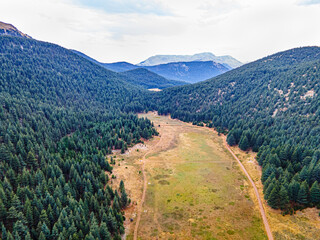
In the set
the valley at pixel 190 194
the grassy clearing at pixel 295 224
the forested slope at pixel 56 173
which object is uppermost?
the forested slope at pixel 56 173

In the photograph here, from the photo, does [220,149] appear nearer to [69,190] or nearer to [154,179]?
[154,179]

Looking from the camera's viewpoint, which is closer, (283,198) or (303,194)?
(303,194)

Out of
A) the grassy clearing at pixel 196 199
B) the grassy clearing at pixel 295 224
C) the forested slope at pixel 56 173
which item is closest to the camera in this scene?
the forested slope at pixel 56 173

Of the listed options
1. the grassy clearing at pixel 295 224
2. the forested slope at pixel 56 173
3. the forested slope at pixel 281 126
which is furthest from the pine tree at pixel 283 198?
the forested slope at pixel 56 173

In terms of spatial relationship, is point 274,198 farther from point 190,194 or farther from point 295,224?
point 190,194

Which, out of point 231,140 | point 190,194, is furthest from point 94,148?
point 231,140

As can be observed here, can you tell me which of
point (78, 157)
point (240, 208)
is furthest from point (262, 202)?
point (78, 157)

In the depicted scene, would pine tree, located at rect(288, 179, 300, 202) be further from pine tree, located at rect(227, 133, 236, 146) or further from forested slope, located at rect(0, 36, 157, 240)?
pine tree, located at rect(227, 133, 236, 146)

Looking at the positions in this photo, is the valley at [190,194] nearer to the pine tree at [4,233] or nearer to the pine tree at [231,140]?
the pine tree at [231,140]

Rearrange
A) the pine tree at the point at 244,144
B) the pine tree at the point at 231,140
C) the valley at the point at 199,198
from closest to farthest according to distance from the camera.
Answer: the valley at the point at 199,198
the pine tree at the point at 244,144
the pine tree at the point at 231,140
